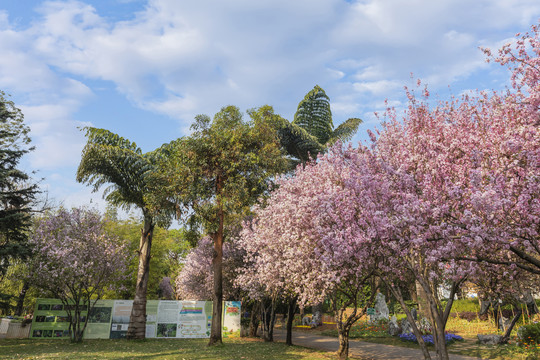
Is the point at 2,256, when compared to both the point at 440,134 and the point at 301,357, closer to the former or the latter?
the point at 301,357

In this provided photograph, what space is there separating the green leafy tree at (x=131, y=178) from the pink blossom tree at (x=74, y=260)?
6.29ft

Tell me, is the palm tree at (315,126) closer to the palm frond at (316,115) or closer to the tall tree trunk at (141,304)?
the palm frond at (316,115)

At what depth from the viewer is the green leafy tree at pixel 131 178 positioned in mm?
22200

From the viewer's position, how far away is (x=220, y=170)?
20.6 meters

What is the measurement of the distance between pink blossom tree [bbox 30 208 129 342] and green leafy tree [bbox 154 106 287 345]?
20.4 ft

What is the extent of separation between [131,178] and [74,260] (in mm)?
6066

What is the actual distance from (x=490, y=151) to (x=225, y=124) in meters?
15.2

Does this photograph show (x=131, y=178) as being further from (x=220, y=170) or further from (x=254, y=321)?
(x=254, y=321)

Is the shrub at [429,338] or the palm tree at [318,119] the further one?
the palm tree at [318,119]

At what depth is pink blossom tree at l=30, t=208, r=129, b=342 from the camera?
2073cm

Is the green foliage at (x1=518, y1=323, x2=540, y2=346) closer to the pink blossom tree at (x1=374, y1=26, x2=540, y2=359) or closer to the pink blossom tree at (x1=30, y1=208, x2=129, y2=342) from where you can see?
the pink blossom tree at (x1=374, y1=26, x2=540, y2=359)

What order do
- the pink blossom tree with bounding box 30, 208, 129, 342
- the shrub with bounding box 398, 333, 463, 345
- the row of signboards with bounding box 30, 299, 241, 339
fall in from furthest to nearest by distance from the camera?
1. the row of signboards with bounding box 30, 299, 241, 339
2. the pink blossom tree with bounding box 30, 208, 129, 342
3. the shrub with bounding box 398, 333, 463, 345

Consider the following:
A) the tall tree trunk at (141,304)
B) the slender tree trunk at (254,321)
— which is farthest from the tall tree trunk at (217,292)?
the slender tree trunk at (254,321)

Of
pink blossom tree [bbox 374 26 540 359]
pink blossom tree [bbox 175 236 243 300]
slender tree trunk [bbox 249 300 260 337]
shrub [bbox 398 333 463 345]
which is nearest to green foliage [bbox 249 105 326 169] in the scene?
pink blossom tree [bbox 175 236 243 300]
